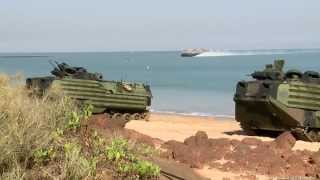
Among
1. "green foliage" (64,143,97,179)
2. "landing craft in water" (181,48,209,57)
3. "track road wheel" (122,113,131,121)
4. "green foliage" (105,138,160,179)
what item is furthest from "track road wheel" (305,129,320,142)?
"landing craft in water" (181,48,209,57)

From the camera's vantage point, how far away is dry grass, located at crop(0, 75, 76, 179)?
606 cm

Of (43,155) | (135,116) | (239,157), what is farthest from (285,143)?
(135,116)

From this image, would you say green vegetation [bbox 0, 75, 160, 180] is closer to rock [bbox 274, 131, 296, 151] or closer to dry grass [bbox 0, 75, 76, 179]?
dry grass [bbox 0, 75, 76, 179]

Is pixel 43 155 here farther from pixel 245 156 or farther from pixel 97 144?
pixel 245 156

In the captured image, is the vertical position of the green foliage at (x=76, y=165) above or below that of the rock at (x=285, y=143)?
above

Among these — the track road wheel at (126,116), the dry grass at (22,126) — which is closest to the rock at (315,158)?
the dry grass at (22,126)

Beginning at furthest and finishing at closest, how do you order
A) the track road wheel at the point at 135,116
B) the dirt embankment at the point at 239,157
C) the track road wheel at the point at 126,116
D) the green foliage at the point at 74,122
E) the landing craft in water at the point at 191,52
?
the landing craft in water at the point at 191,52 < the track road wheel at the point at 135,116 < the track road wheel at the point at 126,116 < the dirt embankment at the point at 239,157 < the green foliage at the point at 74,122

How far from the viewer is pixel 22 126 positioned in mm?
6387

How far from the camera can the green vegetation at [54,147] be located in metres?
6.08

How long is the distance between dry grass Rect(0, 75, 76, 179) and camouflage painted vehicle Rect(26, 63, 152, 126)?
13270mm

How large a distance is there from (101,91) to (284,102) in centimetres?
689

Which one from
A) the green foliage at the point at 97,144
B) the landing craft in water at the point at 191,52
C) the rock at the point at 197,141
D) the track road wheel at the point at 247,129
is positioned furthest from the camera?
the landing craft in water at the point at 191,52

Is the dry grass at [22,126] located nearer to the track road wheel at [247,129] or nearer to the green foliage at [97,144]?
the green foliage at [97,144]

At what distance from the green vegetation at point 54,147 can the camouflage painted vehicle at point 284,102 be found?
1038 cm
